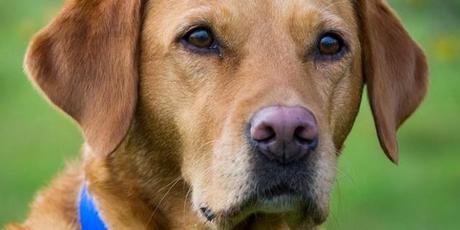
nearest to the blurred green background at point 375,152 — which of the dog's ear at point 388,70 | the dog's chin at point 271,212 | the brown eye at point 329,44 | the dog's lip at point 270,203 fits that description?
the dog's ear at point 388,70

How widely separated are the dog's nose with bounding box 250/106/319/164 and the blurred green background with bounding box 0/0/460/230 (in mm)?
4704

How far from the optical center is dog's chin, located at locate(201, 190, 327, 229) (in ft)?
19.0

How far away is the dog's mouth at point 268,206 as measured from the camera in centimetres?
575

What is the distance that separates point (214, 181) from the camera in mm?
5918

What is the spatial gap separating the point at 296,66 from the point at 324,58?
282mm

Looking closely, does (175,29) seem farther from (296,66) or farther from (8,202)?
(8,202)

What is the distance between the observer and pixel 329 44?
6.38m

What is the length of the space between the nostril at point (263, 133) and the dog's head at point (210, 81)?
88 millimetres

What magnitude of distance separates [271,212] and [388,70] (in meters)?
1.32

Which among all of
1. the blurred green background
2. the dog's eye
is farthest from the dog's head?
the blurred green background

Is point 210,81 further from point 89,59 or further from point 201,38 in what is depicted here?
point 89,59

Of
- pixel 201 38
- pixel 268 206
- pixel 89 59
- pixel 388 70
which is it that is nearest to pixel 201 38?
pixel 201 38

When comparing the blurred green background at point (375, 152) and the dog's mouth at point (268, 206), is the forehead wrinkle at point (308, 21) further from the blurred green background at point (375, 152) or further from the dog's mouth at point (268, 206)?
the blurred green background at point (375, 152)

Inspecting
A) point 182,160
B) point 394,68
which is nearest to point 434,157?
point 394,68
